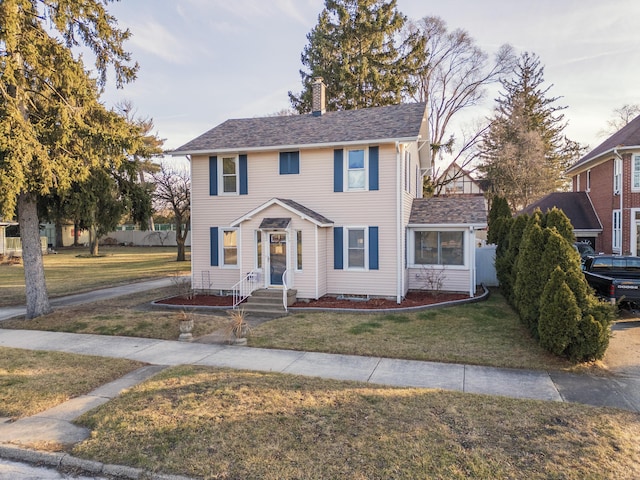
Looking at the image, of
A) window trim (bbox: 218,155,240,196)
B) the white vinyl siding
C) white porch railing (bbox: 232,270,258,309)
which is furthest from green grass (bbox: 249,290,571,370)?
window trim (bbox: 218,155,240,196)

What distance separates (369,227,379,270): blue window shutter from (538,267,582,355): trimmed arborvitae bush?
651cm

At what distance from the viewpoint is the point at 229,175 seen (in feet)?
49.7

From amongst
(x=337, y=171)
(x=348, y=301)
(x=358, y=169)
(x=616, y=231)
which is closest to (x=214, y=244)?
(x=337, y=171)

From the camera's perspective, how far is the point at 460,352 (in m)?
8.24

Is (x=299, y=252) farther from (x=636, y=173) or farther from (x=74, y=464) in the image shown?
(x=636, y=173)

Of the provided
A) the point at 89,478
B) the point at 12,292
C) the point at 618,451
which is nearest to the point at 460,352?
the point at 618,451

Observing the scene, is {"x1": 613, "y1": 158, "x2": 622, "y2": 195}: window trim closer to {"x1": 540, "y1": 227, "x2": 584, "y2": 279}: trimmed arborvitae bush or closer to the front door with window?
{"x1": 540, "y1": 227, "x2": 584, "y2": 279}: trimmed arborvitae bush

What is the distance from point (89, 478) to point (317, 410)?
2.66 metres

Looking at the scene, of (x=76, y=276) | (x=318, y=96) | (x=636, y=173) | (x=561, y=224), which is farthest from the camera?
(x=76, y=276)

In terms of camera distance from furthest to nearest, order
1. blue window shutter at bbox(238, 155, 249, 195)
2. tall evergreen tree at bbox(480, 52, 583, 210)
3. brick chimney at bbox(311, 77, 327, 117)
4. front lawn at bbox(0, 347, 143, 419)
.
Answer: tall evergreen tree at bbox(480, 52, 583, 210), brick chimney at bbox(311, 77, 327, 117), blue window shutter at bbox(238, 155, 249, 195), front lawn at bbox(0, 347, 143, 419)

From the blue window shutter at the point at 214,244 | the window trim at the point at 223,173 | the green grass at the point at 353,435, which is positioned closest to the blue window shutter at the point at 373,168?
the window trim at the point at 223,173

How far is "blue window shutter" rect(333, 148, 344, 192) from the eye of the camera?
13992mm

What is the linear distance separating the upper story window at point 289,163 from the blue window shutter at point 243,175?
1410 millimetres

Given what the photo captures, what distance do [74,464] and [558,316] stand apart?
7.82m
